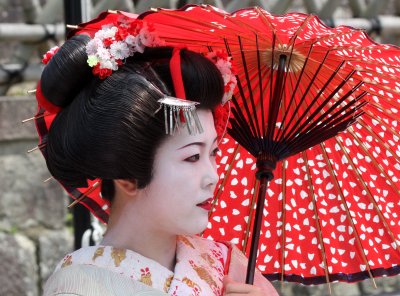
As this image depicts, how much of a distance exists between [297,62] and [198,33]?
11.4 inches

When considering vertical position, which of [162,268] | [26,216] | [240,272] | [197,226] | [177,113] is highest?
[177,113]

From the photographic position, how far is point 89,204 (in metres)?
2.19

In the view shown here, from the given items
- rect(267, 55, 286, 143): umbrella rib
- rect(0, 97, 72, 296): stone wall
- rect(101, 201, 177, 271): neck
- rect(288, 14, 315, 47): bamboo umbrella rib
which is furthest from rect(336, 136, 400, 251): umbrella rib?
rect(0, 97, 72, 296): stone wall

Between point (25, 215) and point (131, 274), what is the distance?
2.43 m

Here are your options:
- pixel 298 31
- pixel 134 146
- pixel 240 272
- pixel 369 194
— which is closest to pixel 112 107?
pixel 134 146

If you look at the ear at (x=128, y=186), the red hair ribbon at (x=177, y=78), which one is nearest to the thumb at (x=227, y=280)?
the ear at (x=128, y=186)

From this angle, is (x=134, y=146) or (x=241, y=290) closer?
(x=134, y=146)

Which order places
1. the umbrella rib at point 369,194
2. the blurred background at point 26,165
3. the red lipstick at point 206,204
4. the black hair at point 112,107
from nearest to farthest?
the black hair at point 112,107, the red lipstick at point 206,204, the umbrella rib at point 369,194, the blurred background at point 26,165

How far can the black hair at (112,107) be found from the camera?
1765 millimetres

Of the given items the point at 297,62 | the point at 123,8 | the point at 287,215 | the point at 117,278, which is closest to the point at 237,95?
the point at 297,62

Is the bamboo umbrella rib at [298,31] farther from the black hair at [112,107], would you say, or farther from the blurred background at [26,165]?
the blurred background at [26,165]

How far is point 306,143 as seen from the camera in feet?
6.93

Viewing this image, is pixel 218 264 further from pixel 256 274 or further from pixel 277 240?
pixel 277 240

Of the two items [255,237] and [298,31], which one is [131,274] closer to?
[255,237]
